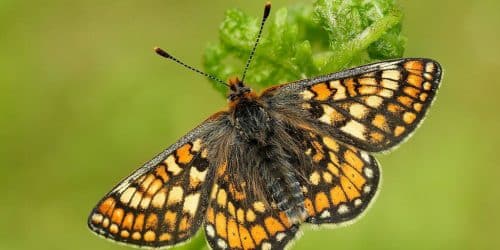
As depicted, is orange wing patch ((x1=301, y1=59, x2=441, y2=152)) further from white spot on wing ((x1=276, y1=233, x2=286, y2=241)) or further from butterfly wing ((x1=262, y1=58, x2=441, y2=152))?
white spot on wing ((x1=276, y1=233, x2=286, y2=241))

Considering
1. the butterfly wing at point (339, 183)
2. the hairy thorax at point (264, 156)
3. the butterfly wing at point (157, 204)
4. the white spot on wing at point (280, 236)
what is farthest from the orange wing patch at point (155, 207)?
the butterfly wing at point (339, 183)

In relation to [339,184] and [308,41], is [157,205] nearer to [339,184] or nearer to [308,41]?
[339,184]

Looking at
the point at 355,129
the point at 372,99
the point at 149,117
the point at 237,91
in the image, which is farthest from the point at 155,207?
the point at 149,117

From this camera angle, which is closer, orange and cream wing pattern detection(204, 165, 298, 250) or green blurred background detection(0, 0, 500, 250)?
orange and cream wing pattern detection(204, 165, 298, 250)

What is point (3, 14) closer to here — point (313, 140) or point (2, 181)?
point (2, 181)

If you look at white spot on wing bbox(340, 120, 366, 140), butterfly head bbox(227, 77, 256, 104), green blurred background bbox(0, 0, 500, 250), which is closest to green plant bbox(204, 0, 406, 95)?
butterfly head bbox(227, 77, 256, 104)

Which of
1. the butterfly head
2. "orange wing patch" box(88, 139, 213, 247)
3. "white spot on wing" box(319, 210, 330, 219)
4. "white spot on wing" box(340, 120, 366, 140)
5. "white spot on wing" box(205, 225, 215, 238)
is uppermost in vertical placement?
the butterfly head

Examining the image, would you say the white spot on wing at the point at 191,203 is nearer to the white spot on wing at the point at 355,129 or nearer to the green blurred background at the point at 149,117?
the white spot on wing at the point at 355,129
